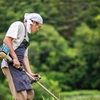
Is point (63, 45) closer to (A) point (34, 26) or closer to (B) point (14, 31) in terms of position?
(A) point (34, 26)

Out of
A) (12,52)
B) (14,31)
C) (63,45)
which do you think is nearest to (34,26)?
(14,31)

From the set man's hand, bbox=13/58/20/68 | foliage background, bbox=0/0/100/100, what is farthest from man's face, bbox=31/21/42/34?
foliage background, bbox=0/0/100/100

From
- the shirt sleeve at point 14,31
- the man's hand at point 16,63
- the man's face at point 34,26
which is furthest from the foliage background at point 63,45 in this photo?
the man's hand at point 16,63

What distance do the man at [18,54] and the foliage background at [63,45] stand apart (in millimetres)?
35658

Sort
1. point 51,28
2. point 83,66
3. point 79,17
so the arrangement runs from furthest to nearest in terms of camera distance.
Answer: point 79,17, point 51,28, point 83,66

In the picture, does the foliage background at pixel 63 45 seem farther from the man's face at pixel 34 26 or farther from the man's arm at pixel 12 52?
the man's arm at pixel 12 52

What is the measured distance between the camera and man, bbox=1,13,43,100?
219 inches

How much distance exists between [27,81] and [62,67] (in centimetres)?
3925

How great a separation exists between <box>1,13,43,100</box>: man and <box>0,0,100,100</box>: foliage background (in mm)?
35658

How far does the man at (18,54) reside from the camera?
219 inches

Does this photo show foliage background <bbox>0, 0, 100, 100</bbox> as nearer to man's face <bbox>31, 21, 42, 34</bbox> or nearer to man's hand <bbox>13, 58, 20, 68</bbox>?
man's face <bbox>31, 21, 42, 34</bbox>

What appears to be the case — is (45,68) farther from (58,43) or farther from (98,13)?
(98,13)

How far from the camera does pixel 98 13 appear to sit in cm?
4878

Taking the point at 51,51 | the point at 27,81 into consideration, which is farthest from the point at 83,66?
the point at 27,81
